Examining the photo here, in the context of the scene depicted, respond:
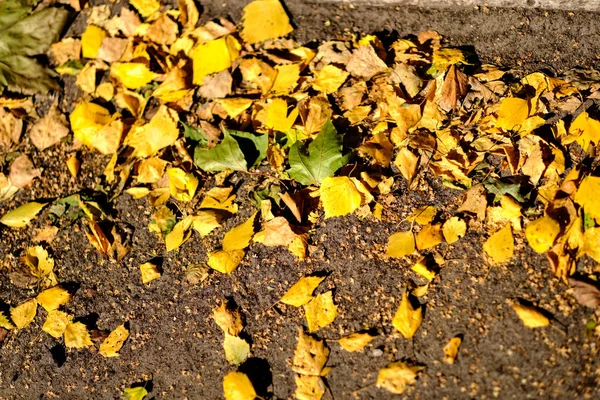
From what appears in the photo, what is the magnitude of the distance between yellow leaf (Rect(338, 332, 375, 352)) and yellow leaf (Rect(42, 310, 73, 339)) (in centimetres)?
119

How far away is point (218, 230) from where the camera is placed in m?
2.09

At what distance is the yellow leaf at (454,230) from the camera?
189 cm

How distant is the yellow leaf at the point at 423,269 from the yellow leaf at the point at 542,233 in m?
0.38

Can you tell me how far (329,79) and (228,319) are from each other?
1.11 m

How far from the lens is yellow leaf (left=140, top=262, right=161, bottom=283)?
2.09m

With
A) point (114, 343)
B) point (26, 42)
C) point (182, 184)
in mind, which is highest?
point (26, 42)

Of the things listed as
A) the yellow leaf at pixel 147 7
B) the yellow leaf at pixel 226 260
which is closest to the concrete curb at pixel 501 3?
the yellow leaf at pixel 147 7

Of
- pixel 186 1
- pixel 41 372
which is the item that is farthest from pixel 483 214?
pixel 41 372

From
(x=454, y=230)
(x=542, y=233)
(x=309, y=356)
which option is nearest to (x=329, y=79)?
(x=454, y=230)

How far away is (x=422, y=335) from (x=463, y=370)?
0.60ft

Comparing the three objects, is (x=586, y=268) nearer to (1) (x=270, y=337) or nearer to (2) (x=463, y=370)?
(2) (x=463, y=370)

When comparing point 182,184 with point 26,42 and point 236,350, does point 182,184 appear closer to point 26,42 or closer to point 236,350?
point 236,350

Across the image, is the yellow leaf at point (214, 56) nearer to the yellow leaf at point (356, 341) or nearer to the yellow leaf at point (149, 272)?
the yellow leaf at point (149, 272)

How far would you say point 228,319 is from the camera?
1.96 m
